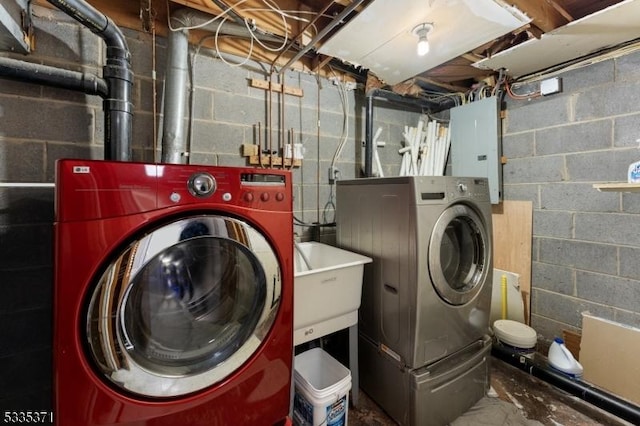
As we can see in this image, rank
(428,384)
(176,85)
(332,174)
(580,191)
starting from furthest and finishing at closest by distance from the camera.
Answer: (332,174)
(580,191)
(176,85)
(428,384)

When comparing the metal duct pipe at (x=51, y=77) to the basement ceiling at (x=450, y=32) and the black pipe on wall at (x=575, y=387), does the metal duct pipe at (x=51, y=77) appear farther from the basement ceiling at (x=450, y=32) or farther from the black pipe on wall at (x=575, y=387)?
the black pipe on wall at (x=575, y=387)

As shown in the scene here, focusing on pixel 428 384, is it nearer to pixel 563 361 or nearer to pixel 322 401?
pixel 322 401

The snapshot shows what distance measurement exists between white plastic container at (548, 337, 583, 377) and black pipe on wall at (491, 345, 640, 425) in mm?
39

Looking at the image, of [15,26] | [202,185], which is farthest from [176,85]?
[202,185]

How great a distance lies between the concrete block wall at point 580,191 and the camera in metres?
1.73

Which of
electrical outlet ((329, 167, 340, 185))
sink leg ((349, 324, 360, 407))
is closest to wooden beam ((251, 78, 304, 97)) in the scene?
electrical outlet ((329, 167, 340, 185))

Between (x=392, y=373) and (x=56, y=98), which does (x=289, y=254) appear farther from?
(x=56, y=98)

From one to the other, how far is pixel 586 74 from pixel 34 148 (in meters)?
3.21

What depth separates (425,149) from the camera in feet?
8.39

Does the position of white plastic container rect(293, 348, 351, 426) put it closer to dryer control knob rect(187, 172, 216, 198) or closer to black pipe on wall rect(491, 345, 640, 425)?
dryer control knob rect(187, 172, 216, 198)

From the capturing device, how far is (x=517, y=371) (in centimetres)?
189

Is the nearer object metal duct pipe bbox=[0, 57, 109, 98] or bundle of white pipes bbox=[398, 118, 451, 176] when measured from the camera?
metal duct pipe bbox=[0, 57, 109, 98]

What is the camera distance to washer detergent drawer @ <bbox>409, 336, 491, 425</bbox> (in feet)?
4.47

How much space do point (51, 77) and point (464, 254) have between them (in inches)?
88.4
